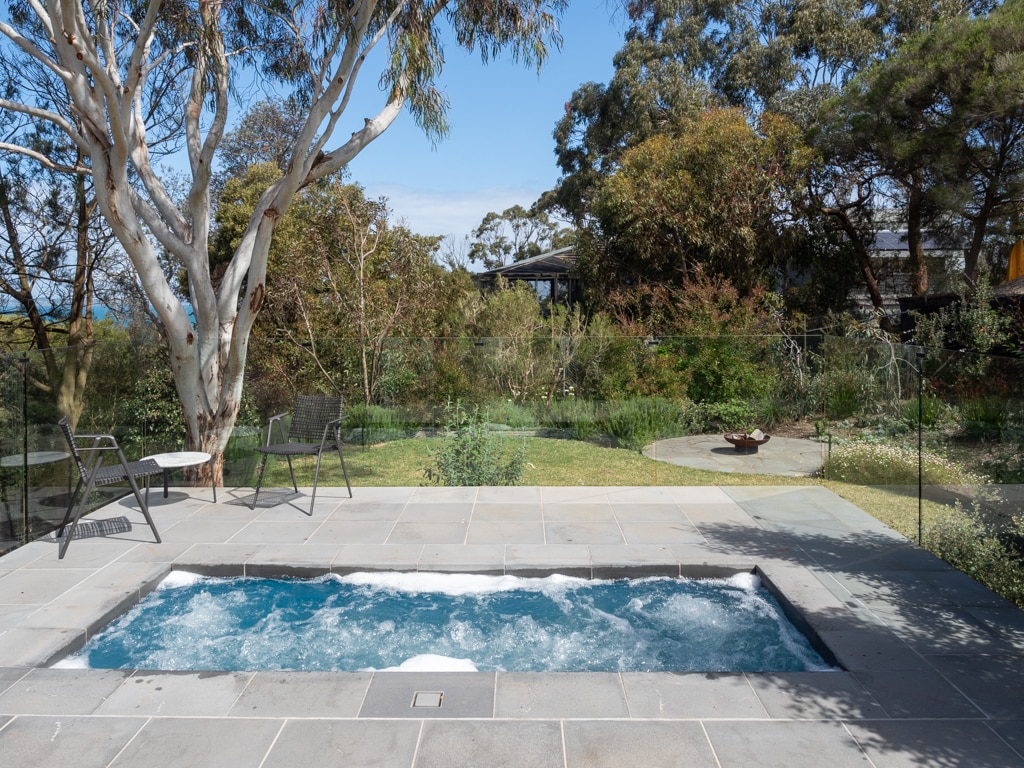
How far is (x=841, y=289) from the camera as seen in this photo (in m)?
16.0

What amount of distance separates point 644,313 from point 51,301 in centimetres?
1018

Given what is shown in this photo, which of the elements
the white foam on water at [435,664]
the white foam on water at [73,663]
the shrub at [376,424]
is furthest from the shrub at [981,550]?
the shrub at [376,424]

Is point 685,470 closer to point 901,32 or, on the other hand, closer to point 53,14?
point 53,14

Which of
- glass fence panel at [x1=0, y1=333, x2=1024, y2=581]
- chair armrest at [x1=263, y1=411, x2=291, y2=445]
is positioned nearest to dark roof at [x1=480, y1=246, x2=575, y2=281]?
glass fence panel at [x1=0, y1=333, x2=1024, y2=581]

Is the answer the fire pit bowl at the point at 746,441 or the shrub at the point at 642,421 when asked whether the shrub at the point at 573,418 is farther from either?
the fire pit bowl at the point at 746,441

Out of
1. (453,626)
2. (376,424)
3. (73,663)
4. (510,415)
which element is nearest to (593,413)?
(510,415)

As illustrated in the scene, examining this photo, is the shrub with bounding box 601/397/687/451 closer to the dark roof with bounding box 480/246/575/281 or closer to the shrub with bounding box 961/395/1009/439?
the shrub with bounding box 961/395/1009/439

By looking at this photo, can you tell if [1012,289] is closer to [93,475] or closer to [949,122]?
[949,122]

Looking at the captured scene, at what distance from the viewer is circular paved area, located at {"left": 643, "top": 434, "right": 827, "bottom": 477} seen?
9.16m

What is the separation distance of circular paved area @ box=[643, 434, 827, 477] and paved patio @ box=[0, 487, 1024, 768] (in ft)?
11.5

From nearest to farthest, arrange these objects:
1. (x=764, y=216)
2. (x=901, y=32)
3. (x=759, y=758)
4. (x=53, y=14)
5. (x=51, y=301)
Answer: (x=759, y=758), (x=53, y=14), (x=51, y=301), (x=764, y=216), (x=901, y=32)

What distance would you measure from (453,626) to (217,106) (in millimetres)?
6010

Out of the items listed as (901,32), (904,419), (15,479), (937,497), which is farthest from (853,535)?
(901,32)

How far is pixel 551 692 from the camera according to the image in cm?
350
